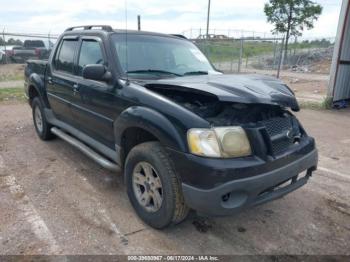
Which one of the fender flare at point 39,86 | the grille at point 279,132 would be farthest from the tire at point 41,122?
the grille at point 279,132

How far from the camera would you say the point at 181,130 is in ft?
8.58

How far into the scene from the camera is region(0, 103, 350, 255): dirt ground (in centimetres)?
287

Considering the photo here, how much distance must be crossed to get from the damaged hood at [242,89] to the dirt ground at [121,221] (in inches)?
49.0

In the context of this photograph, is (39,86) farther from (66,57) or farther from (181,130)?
(181,130)

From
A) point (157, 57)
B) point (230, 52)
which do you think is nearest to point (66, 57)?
point (157, 57)

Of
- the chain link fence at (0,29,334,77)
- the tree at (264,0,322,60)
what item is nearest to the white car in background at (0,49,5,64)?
the chain link fence at (0,29,334,77)

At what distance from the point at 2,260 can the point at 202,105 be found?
2.11 m

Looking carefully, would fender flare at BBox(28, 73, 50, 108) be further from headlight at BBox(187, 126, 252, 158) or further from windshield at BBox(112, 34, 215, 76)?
headlight at BBox(187, 126, 252, 158)

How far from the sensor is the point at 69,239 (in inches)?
115

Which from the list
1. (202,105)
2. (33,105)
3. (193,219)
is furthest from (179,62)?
(33,105)

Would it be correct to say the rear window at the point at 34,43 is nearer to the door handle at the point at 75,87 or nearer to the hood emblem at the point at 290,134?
the door handle at the point at 75,87

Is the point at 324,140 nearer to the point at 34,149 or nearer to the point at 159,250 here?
the point at 159,250

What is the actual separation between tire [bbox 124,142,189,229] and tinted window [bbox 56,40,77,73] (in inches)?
80.1

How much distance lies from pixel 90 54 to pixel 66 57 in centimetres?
82
